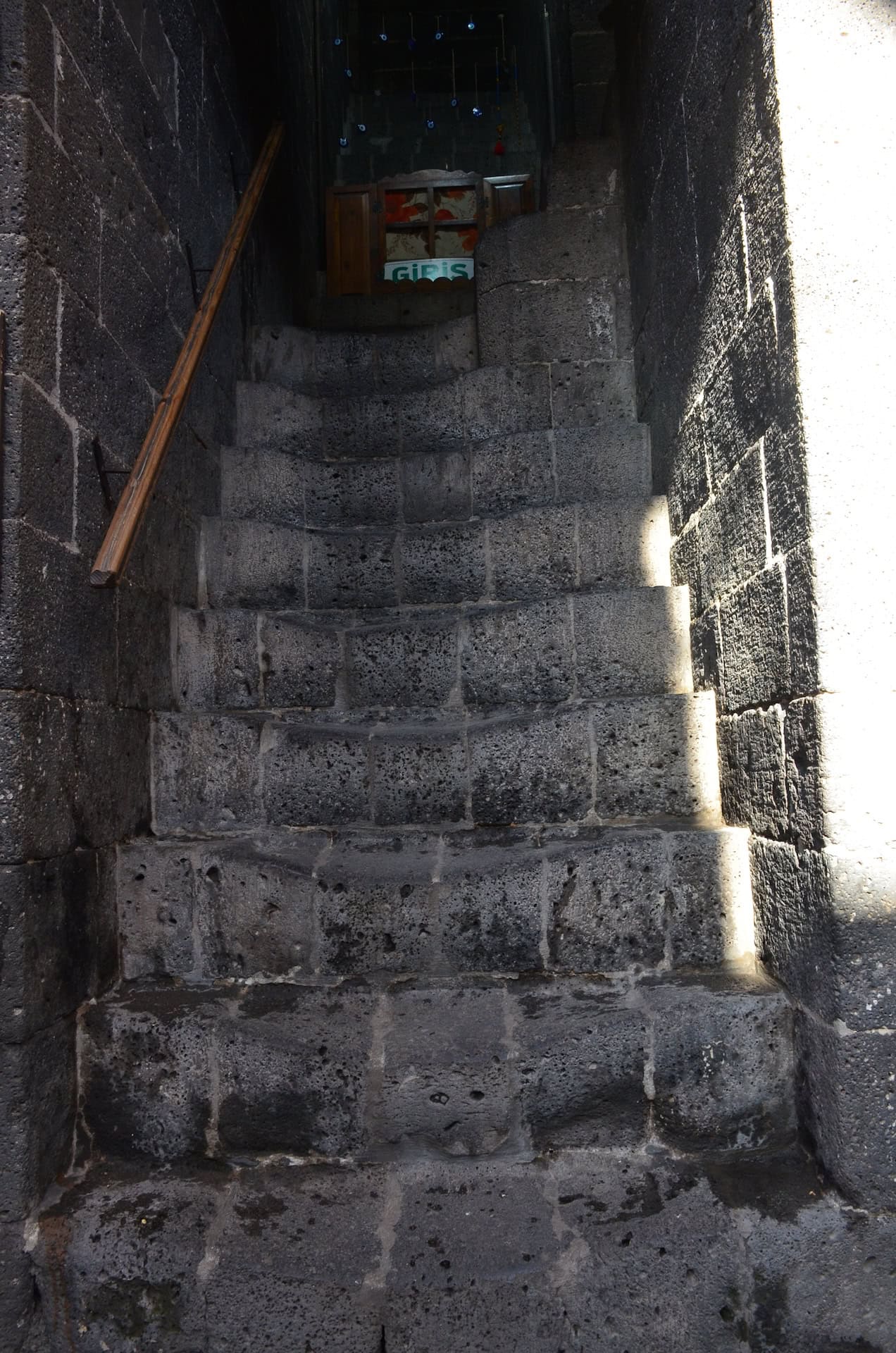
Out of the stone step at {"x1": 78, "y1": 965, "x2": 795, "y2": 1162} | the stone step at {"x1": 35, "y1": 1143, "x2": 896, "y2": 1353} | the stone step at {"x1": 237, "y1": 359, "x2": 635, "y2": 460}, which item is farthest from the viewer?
the stone step at {"x1": 237, "y1": 359, "x2": 635, "y2": 460}

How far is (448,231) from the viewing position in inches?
245

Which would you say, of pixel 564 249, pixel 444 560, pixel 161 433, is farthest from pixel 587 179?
pixel 161 433

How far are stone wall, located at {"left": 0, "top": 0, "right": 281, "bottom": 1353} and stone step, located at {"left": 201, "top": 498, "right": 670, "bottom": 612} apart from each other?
20 cm

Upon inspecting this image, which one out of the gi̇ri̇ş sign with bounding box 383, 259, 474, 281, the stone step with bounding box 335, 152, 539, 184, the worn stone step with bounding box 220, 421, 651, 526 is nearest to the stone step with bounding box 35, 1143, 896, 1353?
the worn stone step with bounding box 220, 421, 651, 526

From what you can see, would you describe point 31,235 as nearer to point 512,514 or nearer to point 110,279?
point 110,279

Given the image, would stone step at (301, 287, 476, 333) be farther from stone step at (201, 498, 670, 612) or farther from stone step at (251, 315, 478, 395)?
stone step at (201, 498, 670, 612)

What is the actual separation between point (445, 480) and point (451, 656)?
77cm

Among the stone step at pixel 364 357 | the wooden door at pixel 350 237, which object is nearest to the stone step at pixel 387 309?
the stone step at pixel 364 357

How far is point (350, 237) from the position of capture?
6.12m

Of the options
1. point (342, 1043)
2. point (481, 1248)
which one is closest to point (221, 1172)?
point (342, 1043)

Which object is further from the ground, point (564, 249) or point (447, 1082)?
point (564, 249)

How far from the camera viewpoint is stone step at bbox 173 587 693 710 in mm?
2400

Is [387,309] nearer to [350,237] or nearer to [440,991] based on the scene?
[350,237]

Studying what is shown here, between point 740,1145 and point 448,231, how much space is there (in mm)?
6024
